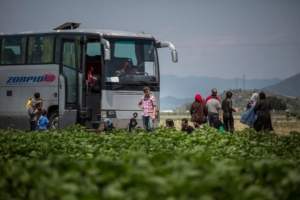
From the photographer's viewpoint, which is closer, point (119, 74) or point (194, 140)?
point (194, 140)

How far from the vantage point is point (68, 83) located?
26609 millimetres

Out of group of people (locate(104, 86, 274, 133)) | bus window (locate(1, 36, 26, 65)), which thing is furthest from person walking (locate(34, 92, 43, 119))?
bus window (locate(1, 36, 26, 65))

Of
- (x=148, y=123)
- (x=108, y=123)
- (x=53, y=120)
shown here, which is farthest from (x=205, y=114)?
(x=53, y=120)

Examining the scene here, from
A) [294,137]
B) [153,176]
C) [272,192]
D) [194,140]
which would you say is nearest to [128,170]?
[153,176]

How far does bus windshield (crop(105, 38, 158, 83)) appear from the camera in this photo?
25.7 metres

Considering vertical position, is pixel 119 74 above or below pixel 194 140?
above

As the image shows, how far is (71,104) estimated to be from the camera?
26.5 metres

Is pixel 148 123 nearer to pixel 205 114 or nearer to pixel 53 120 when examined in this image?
pixel 205 114

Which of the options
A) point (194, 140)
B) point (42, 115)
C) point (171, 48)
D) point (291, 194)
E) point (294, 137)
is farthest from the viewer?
point (171, 48)

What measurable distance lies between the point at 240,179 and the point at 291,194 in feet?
1.72

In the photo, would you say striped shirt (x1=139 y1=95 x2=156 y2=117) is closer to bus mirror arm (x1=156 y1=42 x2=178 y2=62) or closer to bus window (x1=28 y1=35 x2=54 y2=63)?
bus mirror arm (x1=156 y1=42 x2=178 y2=62)

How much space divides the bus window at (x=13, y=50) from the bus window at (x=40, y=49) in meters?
0.40

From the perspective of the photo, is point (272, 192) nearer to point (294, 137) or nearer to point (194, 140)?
point (194, 140)

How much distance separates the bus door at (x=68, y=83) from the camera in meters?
26.4
